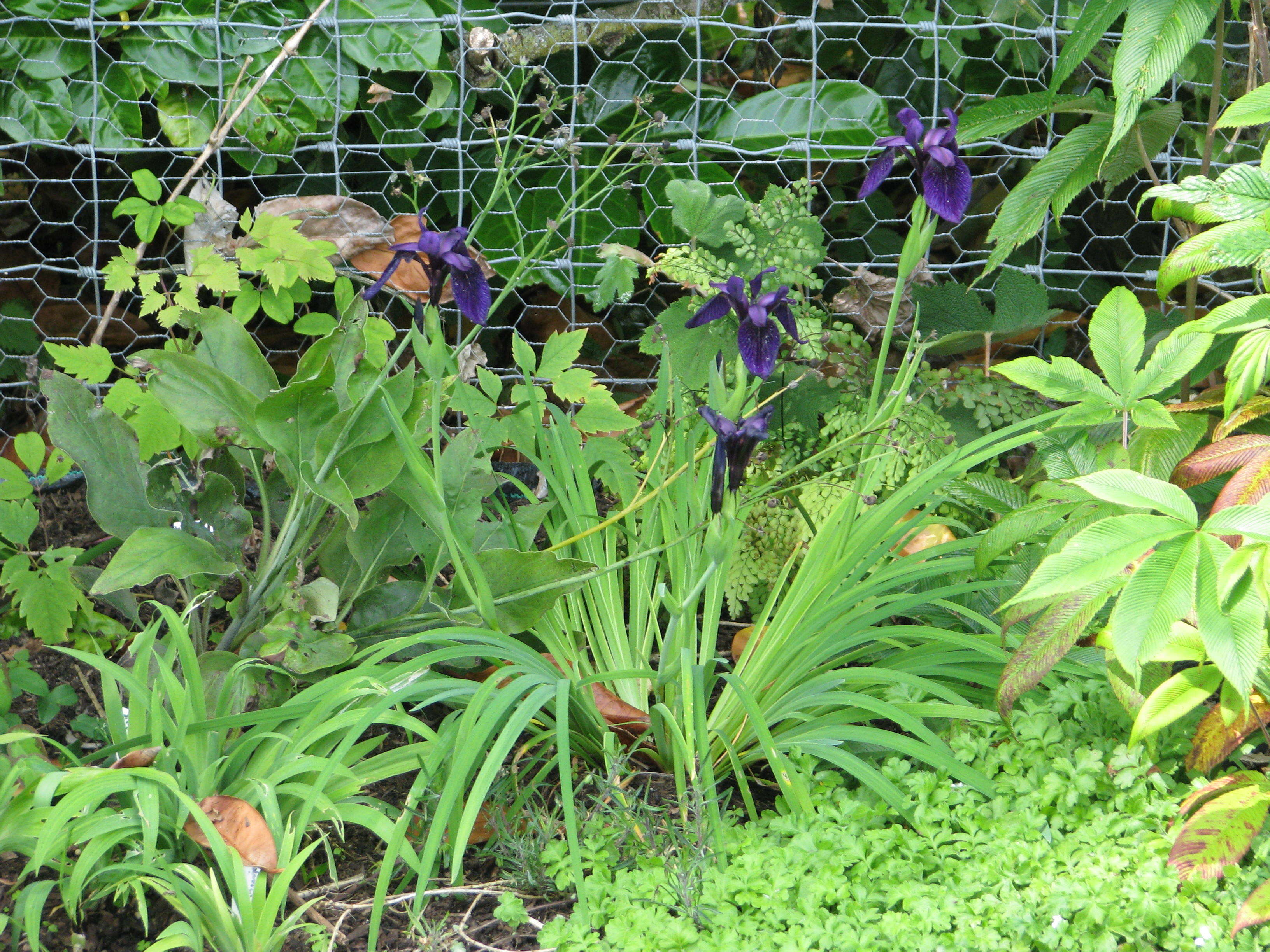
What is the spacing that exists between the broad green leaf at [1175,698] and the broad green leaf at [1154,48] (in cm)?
78

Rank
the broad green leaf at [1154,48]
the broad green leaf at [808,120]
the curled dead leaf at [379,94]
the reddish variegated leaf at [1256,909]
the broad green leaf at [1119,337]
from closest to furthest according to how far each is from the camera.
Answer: the reddish variegated leaf at [1256,909] → the broad green leaf at [1119,337] → the broad green leaf at [1154,48] → the curled dead leaf at [379,94] → the broad green leaf at [808,120]

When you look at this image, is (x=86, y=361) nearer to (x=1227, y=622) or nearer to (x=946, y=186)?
(x=946, y=186)

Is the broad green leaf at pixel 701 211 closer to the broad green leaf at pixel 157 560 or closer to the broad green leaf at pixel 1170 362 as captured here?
the broad green leaf at pixel 1170 362

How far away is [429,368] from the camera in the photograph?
138 cm

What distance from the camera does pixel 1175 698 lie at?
46.0 inches

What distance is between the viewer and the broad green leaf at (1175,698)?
3.79 feet

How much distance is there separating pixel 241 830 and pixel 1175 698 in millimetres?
1066

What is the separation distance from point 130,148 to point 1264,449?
2219mm

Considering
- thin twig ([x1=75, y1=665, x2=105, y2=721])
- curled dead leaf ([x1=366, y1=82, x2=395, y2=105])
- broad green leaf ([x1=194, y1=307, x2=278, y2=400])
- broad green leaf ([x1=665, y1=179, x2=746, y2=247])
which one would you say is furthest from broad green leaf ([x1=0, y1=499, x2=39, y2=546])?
broad green leaf ([x1=665, y1=179, x2=746, y2=247])

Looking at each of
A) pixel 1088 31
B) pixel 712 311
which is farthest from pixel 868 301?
pixel 712 311

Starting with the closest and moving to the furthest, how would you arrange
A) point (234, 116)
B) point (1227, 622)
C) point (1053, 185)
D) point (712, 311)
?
1. point (1227, 622)
2. point (712, 311)
3. point (1053, 185)
4. point (234, 116)

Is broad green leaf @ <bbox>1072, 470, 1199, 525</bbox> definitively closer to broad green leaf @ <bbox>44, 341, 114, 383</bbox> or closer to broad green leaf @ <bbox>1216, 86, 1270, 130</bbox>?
broad green leaf @ <bbox>1216, 86, 1270, 130</bbox>

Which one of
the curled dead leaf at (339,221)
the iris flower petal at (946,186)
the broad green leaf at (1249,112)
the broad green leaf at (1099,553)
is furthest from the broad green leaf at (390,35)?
the broad green leaf at (1099,553)

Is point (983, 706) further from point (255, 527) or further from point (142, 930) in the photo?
point (255, 527)
